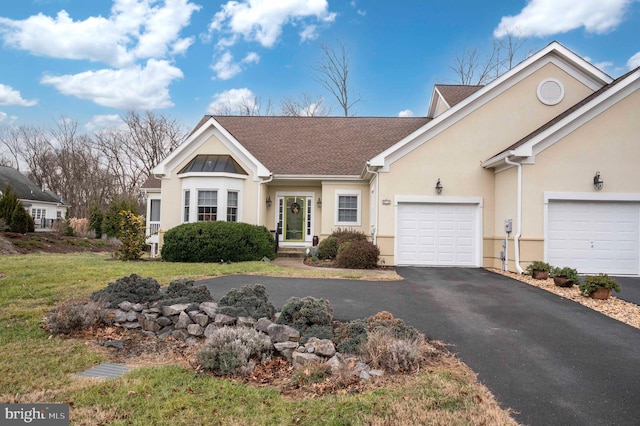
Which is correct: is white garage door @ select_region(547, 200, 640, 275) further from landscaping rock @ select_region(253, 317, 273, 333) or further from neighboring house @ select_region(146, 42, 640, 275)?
landscaping rock @ select_region(253, 317, 273, 333)

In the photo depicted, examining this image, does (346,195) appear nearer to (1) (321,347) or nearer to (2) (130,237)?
(2) (130,237)

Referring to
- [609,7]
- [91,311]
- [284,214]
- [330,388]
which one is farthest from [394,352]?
[609,7]

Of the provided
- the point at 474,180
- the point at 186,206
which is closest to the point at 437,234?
the point at 474,180

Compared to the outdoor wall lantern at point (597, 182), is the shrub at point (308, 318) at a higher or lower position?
lower

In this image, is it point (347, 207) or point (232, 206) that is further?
point (347, 207)

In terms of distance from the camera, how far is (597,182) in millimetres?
11008

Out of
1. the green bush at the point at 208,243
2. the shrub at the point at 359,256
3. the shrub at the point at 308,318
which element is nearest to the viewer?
the shrub at the point at 308,318

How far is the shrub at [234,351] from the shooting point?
4102mm

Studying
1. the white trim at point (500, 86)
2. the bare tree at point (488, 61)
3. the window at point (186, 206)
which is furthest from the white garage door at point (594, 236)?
the bare tree at point (488, 61)

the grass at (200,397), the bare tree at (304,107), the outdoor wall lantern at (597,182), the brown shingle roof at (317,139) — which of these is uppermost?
the bare tree at (304,107)

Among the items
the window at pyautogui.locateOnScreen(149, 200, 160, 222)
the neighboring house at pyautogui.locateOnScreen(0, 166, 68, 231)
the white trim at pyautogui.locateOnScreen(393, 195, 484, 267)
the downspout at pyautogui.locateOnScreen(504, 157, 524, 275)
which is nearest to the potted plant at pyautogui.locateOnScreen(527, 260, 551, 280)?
the downspout at pyautogui.locateOnScreen(504, 157, 524, 275)

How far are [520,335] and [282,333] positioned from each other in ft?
11.7

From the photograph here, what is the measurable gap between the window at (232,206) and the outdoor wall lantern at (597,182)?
12.3 metres

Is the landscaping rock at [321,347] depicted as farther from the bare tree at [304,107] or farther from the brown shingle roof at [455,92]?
the bare tree at [304,107]
